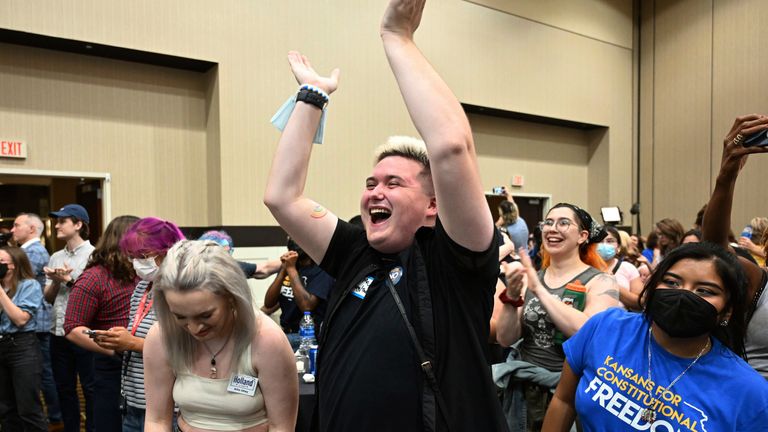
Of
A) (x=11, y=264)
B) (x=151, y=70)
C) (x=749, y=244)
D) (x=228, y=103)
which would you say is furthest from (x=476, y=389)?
(x=151, y=70)

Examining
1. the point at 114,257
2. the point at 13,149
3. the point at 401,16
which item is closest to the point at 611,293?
the point at 401,16

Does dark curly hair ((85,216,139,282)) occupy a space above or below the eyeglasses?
below

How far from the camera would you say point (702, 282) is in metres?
1.44

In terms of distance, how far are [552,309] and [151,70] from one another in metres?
6.02

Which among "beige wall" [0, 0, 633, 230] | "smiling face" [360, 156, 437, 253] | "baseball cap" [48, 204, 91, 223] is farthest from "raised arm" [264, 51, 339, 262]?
"beige wall" [0, 0, 633, 230]

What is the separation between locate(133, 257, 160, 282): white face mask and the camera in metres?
2.42

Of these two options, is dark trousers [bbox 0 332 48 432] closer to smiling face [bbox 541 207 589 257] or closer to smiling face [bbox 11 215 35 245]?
smiling face [bbox 11 215 35 245]

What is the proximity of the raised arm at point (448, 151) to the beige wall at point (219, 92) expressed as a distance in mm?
5755

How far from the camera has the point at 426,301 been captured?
1.12 meters

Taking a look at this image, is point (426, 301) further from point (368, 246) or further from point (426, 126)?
point (426, 126)

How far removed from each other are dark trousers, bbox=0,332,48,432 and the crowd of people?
1423mm

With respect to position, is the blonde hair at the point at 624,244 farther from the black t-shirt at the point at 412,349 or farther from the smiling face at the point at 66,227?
the smiling face at the point at 66,227

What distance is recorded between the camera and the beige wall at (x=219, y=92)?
588cm

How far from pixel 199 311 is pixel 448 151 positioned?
976mm
